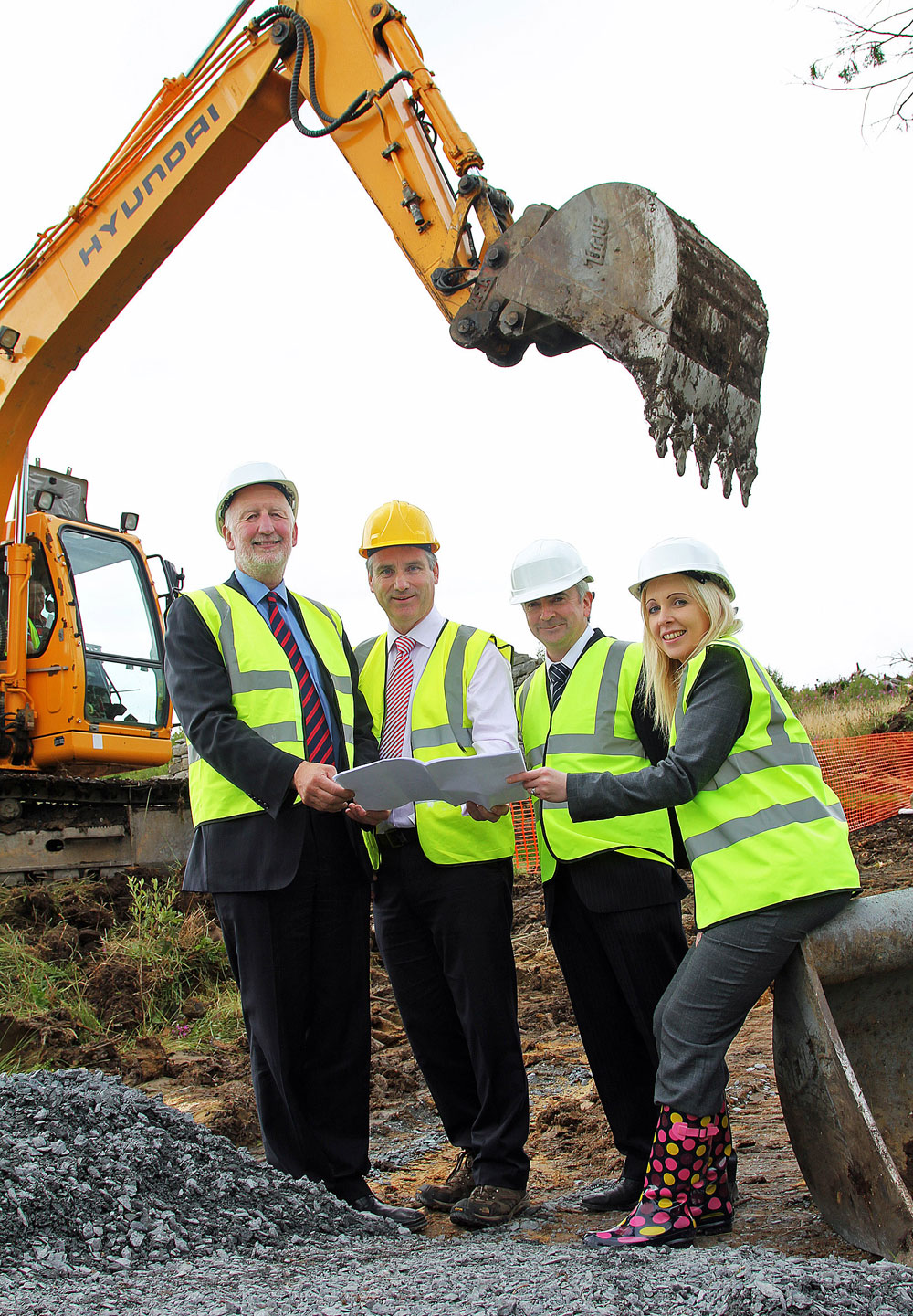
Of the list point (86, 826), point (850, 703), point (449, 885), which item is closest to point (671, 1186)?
point (449, 885)

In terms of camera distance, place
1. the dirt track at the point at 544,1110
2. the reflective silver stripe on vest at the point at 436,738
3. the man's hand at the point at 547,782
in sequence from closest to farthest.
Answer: the man's hand at the point at 547,782 < the dirt track at the point at 544,1110 < the reflective silver stripe on vest at the point at 436,738

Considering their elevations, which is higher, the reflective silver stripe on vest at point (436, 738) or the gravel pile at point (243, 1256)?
the reflective silver stripe on vest at point (436, 738)

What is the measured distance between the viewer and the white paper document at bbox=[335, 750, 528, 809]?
3.02 metres

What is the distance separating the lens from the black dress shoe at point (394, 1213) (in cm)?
333

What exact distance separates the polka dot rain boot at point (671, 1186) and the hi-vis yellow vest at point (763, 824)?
21.2 inches

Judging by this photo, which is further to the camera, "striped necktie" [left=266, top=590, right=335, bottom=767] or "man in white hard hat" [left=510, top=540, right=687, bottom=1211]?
"striped necktie" [left=266, top=590, right=335, bottom=767]

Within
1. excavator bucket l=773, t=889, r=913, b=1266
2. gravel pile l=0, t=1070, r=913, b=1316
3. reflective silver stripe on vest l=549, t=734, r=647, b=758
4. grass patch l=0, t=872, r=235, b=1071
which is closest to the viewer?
gravel pile l=0, t=1070, r=913, b=1316

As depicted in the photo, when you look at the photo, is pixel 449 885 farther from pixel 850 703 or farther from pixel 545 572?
pixel 850 703

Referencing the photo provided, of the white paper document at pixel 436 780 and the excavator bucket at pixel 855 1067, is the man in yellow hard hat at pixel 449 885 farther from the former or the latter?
the excavator bucket at pixel 855 1067

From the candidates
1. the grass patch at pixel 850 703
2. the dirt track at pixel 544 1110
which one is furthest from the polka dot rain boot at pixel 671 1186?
the grass patch at pixel 850 703

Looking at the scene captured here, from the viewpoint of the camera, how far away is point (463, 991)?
11.4 ft

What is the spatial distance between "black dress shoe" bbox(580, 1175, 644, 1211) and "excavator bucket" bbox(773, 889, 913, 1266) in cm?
71

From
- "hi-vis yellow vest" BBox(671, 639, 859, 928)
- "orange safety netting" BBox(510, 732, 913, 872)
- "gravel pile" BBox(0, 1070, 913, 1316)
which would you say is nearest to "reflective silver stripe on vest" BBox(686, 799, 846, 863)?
"hi-vis yellow vest" BBox(671, 639, 859, 928)

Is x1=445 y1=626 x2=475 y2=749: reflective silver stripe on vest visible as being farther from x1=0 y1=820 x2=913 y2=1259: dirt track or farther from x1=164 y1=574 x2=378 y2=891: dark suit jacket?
x1=0 y1=820 x2=913 y2=1259: dirt track
